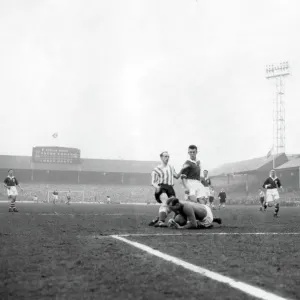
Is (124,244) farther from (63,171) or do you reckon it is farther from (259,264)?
(63,171)

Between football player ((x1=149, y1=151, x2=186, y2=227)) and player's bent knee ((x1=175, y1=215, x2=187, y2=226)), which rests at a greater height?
football player ((x1=149, y1=151, x2=186, y2=227))

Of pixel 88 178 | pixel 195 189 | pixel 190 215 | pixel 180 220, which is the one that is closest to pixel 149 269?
pixel 190 215

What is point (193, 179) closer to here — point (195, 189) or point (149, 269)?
point (195, 189)

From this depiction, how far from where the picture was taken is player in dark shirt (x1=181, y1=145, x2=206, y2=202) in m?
10.7

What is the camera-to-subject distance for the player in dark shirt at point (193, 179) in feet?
35.1

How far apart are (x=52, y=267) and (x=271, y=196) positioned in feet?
50.4

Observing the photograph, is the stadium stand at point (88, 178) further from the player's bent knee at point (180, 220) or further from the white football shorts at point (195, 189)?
the player's bent knee at point (180, 220)

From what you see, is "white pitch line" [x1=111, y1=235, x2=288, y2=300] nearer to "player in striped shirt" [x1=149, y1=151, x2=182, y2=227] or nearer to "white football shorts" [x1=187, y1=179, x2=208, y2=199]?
"white football shorts" [x1=187, y1=179, x2=208, y2=199]

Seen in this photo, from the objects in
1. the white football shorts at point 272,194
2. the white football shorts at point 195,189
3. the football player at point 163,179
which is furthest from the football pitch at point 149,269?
the white football shorts at point 272,194

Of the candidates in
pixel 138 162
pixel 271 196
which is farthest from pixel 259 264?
pixel 138 162

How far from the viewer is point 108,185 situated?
72.1 meters

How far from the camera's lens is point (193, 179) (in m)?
10.9

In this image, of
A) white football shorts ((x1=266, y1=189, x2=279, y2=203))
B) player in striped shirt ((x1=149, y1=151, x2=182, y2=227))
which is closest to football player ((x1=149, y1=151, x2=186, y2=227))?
player in striped shirt ((x1=149, y1=151, x2=182, y2=227))

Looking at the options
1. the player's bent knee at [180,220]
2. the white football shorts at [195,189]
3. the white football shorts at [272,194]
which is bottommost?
the player's bent knee at [180,220]
